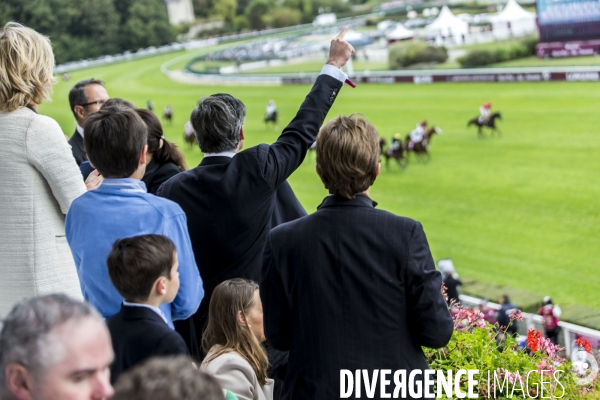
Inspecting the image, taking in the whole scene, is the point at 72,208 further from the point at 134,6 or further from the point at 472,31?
the point at 134,6

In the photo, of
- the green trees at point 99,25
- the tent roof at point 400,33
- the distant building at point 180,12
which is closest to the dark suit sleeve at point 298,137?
the tent roof at point 400,33

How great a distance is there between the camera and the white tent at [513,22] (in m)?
26.8

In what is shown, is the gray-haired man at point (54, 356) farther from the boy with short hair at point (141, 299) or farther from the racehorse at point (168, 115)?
the racehorse at point (168, 115)

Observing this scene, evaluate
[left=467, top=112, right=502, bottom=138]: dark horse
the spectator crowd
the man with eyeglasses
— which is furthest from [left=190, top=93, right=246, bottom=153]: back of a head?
[left=467, top=112, right=502, bottom=138]: dark horse

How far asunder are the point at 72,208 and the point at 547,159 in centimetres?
1549

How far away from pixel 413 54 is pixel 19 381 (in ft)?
96.3

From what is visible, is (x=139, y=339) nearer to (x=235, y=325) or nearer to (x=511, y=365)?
(x=235, y=325)

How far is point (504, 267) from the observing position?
472 inches

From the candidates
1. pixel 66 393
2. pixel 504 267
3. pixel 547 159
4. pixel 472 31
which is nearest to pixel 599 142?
pixel 547 159

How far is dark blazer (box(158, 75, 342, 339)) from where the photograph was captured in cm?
267

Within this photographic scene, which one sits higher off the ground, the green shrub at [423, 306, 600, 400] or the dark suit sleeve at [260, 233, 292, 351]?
the dark suit sleeve at [260, 233, 292, 351]

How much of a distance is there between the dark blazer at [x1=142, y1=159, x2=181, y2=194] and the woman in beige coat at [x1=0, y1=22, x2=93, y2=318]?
0.66 meters

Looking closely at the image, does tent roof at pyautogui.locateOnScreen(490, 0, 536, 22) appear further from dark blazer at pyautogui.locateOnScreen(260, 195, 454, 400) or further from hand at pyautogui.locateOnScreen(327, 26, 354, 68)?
dark blazer at pyautogui.locateOnScreen(260, 195, 454, 400)

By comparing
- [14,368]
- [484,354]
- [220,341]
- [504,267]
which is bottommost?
[504,267]
